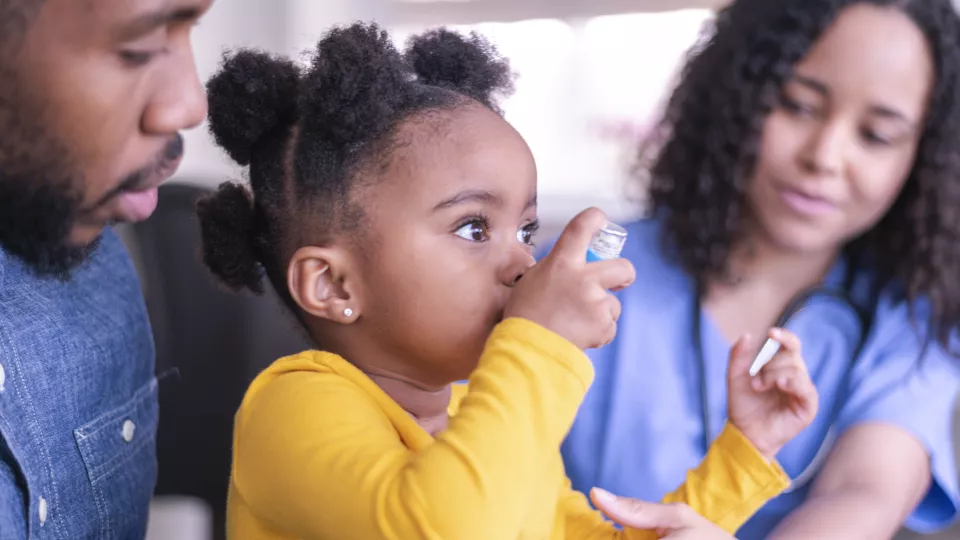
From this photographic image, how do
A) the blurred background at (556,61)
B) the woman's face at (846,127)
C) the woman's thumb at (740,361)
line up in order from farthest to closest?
the blurred background at (556,61), the woman's face at (846,127), the woman's thumb at (740,361)

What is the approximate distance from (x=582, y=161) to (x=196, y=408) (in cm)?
112

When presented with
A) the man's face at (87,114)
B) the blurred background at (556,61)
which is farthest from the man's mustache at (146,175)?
the blurred background at (556,61)

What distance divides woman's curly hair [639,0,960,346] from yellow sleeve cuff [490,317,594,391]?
21.0 inches

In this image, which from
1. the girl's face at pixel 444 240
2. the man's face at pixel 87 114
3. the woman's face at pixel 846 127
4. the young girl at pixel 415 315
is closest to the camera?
the man's face at pixel 87 114

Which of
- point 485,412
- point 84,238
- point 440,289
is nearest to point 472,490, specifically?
point 485,412

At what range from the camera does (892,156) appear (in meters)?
Answer: 1.07

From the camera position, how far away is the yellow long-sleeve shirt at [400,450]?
0.64 m

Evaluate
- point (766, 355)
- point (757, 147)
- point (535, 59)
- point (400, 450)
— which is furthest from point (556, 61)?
point (400, 450)

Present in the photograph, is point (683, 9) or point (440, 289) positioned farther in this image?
point (683, 9)

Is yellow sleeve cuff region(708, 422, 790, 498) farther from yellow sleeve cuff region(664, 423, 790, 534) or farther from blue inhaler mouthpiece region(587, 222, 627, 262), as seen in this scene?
blue inhaler mouthpiece region(587, 222, 627, 262)

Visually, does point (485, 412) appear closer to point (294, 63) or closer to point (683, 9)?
point (294, 63)

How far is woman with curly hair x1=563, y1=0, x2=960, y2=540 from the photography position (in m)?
1.04

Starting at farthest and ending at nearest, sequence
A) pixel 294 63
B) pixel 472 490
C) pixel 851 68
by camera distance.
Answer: pixel 851 68, pixel 294 63, pixel 472 490

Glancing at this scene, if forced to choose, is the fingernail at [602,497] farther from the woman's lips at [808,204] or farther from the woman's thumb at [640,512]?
the woman's lips at [808,204]
